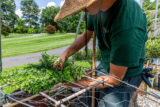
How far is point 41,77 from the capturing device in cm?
92

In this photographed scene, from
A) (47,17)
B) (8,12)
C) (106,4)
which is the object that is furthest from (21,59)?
(106,4)

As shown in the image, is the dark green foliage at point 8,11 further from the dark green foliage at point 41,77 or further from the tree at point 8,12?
the dark green foliage at point 41,77

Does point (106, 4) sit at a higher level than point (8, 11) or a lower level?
lower

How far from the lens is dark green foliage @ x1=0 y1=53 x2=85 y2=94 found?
87cm

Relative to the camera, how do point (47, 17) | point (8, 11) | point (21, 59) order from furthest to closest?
1. point (21, 59)
2. point (47, 17)
3. point (8, 11)

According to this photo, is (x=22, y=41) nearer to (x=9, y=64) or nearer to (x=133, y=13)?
(x=9, y=64)

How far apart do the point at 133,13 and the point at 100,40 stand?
0.38m

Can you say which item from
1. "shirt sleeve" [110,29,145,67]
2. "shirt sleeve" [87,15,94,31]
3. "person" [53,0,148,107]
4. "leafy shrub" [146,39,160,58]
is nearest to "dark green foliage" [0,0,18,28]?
"shirt sleeve" [87,15,94,31]

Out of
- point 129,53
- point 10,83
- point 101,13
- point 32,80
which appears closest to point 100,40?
point 101,13

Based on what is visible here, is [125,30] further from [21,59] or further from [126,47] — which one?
[21,59]

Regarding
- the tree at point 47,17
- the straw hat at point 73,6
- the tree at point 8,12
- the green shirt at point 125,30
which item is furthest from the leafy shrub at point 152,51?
the straw hat at point 73,6

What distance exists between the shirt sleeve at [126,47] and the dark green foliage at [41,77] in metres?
0.33

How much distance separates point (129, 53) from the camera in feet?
2.98

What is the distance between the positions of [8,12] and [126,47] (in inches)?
82.9
